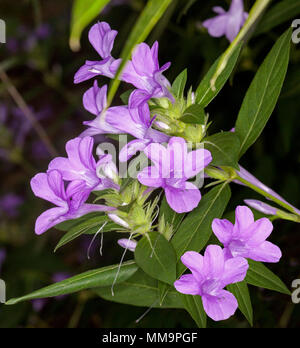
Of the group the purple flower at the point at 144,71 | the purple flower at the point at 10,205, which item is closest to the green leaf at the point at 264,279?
the purple flower at the point at 144,71

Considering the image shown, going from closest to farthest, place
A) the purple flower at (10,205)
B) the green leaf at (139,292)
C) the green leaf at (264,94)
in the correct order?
the green leaf at (264,94) < the green leaf at (139,292) < the purple flower at (10,205)

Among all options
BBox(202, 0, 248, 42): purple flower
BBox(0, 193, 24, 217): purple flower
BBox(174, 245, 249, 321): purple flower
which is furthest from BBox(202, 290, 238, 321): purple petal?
BBox(0, 193, 24, 217): purple flower

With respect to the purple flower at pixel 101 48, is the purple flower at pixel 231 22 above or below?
below

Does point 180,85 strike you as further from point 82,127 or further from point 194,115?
point 82,127

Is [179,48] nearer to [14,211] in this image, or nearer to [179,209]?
[179,209]

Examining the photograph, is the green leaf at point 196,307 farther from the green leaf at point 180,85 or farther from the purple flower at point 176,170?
the green leaf at point 180,85
